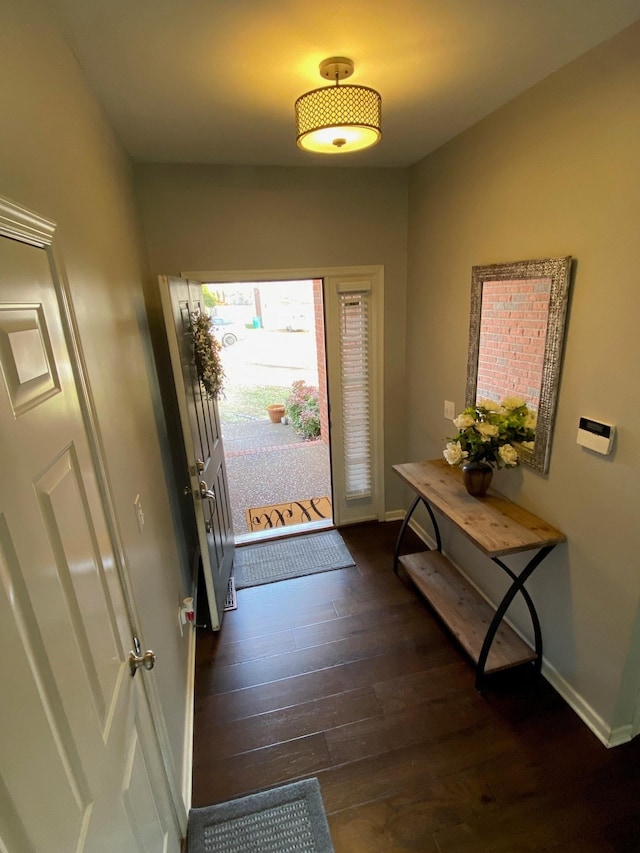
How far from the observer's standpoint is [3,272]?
683 millimetres

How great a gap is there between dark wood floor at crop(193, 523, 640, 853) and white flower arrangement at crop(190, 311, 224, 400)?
148cm

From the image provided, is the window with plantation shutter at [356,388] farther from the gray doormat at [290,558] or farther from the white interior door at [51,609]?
the white interior door at [51,609]

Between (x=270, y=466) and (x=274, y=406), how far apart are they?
6.33ft

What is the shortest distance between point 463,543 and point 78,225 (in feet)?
8.55

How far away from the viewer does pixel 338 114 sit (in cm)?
136

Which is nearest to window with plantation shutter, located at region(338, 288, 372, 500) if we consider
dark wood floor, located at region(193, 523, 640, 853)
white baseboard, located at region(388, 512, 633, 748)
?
dark wood floor, located at region(193, 523, 640, 853)

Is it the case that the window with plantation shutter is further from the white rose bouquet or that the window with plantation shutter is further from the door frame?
the white rose bouquet

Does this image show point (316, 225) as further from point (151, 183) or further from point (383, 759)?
point (383, 759)

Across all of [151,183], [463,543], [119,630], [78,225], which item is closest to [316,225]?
[151,183]

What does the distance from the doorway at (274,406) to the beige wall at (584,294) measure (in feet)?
4.94

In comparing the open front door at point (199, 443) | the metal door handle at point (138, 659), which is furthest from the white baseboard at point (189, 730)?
the metal door handle at point (138, 659)

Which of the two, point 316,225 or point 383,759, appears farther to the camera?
point 316,225

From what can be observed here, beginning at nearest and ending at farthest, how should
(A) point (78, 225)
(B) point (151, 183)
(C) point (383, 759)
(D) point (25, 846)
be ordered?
(D) point (25, 846), (A) point (78, 225), (C) point (383, 759), (B) point (151, 183)

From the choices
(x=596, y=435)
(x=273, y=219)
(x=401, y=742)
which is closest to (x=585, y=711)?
(x=401, y=742)
